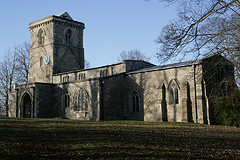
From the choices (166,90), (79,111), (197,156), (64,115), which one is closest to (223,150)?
(197,156)

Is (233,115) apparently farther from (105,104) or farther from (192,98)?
(105,104)

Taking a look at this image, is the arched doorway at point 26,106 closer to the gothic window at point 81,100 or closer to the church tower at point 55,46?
the church tower at point 55,46

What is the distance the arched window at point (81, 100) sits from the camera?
27973 mm

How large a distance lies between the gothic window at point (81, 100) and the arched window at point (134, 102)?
5215 millimetres

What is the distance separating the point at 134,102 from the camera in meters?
28.7

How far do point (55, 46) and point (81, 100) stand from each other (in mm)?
13331

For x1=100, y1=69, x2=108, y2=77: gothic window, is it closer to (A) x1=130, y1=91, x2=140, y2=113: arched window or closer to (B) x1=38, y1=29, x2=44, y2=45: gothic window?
(A) x1=130, y1=91, x2=140, y2=113: arched window

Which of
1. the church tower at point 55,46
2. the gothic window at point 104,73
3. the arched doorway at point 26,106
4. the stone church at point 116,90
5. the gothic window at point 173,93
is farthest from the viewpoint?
the church tower at point 55,46

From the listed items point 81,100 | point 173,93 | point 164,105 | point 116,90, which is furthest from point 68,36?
point 173,93

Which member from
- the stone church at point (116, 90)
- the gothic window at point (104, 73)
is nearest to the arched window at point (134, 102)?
the stone church at point (116, 90)

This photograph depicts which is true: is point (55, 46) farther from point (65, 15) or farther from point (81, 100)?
point (81, 100)

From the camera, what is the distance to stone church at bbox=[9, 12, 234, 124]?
2362 centimetres

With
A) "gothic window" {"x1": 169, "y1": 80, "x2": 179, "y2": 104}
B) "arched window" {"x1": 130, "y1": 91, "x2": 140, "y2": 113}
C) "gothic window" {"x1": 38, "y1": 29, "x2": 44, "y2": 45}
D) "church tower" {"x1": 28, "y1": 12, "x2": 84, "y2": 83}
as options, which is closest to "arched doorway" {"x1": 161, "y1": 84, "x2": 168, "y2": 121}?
"gothic window" {"x1": 169, "y1": 80, "x2": 179, "y2": 104}

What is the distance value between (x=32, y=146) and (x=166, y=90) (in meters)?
18.6
